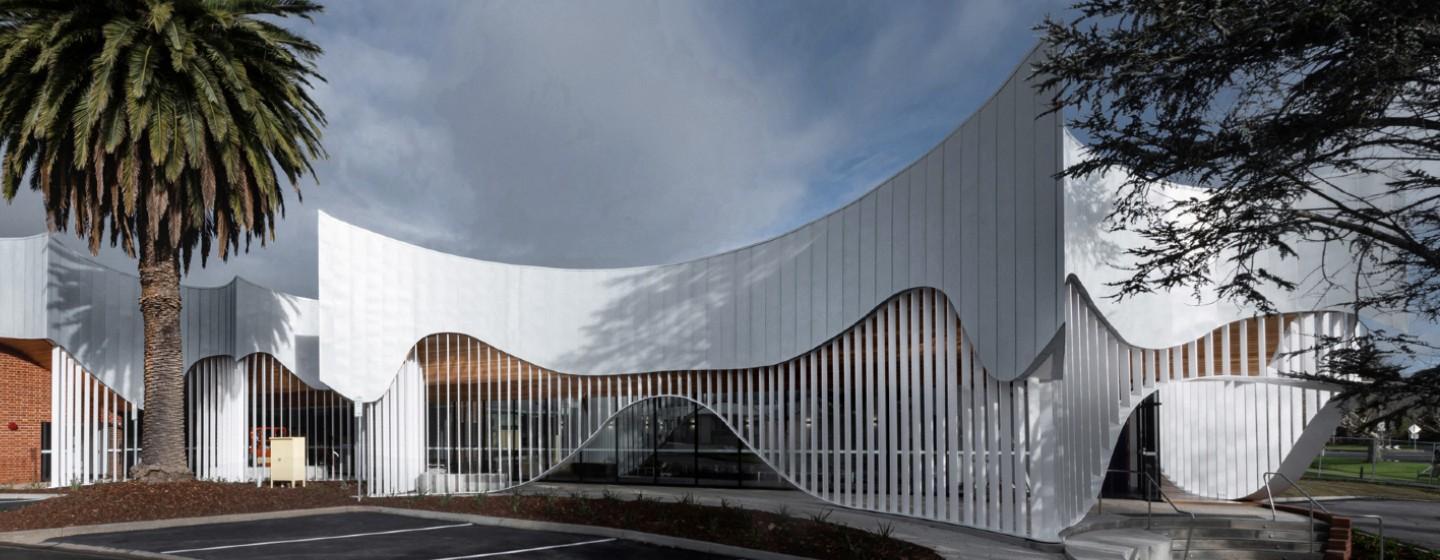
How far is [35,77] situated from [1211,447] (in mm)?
26188

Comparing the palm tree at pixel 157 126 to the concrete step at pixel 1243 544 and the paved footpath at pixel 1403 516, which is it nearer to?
the concrete step at pixel 1243 544

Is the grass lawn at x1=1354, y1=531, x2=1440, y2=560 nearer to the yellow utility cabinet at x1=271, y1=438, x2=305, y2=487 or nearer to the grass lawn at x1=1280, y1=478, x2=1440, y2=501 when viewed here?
the grass lawn at x1=1280, y1=478, x2=1440, y2=501

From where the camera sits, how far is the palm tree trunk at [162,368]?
2034cm

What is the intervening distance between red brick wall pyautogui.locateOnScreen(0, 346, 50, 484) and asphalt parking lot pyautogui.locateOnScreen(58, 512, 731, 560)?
13.6 meters

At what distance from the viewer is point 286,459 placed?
22578mm

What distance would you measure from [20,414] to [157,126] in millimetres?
12935

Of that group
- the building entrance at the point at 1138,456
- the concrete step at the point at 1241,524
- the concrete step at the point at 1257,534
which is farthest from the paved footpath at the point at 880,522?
the building entrance at the point at 1138,456

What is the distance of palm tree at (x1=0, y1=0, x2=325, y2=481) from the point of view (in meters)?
18.5

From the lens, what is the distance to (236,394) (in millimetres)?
25156

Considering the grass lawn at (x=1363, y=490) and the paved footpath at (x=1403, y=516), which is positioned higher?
the paved footpath at (x=1403, y=516)

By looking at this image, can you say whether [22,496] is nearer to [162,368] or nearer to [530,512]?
[162,368]

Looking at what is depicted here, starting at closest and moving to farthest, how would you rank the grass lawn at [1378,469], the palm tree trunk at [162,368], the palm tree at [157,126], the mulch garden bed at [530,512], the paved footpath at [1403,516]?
the mulch garden bed at [530,512] < the paved footpath at [1403,516] < the palm tree at [157,126] < the palm tree trunk at [162,368] < the grass lawn at [1378,469]

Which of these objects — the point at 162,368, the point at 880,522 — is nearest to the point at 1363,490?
the point at 880,522

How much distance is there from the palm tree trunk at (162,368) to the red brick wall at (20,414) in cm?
840
